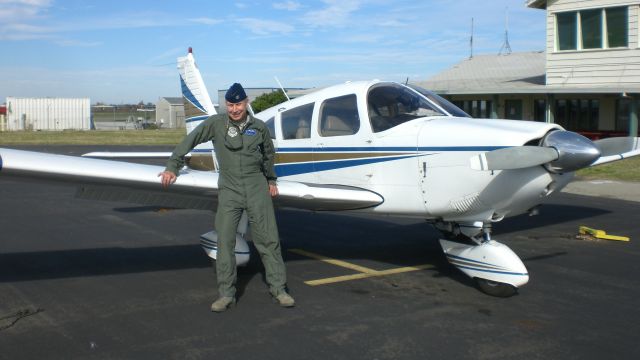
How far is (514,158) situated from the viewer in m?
5.29

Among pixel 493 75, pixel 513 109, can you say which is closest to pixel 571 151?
pixel 513 109

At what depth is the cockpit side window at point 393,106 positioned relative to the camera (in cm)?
653

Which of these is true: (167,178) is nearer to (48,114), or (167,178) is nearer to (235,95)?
(235,95)

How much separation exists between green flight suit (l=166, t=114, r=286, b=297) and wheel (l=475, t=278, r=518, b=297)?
6.24 feet

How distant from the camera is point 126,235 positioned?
29.8ft

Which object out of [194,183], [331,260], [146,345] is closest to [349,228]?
[331,260]

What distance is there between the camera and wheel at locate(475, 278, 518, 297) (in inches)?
235

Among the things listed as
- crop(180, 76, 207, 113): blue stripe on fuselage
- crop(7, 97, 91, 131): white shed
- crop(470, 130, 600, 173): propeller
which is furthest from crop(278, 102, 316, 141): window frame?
crop(7, 97, 91, 131): white shed

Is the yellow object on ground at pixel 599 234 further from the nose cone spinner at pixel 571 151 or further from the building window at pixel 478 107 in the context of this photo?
the building window at pixel 478 107

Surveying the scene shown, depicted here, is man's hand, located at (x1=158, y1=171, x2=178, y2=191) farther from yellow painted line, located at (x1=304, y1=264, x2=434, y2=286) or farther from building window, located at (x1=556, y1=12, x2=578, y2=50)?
building window, located at (x1=556, y1=12, x2=578, y2=50)

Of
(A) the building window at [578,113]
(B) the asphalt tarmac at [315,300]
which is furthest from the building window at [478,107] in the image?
(B) the asphalt tarmac at [315,300]

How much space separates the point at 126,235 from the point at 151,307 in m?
3.68

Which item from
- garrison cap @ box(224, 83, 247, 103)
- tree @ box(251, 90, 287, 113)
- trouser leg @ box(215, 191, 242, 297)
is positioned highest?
tree @ box(251, 90, 287, 113)

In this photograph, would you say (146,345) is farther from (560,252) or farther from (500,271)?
(560,252)
